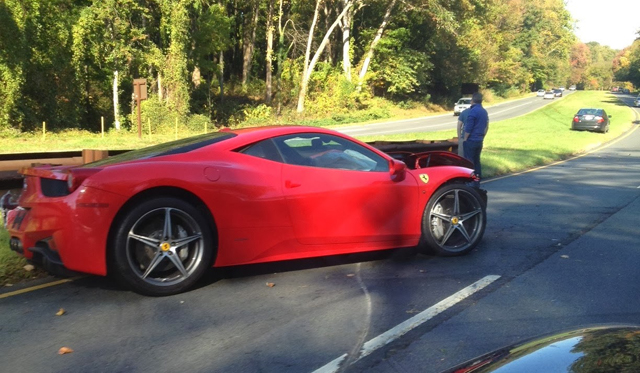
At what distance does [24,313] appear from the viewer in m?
4.98

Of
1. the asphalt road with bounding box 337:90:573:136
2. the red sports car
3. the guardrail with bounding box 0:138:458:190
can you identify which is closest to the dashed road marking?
the red sports car

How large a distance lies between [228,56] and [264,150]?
56.4 m

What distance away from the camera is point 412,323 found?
15.9ft

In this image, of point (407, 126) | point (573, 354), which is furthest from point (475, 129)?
point (407, 126)

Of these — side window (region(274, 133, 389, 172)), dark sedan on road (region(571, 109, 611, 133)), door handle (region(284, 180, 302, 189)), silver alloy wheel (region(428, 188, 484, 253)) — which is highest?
side window (region(274, 133, 389, 172))

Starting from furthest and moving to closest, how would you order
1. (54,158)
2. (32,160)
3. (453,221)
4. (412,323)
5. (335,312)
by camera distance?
(54,158)
(32,160)
(453,221)
(335,312)
(412,323)

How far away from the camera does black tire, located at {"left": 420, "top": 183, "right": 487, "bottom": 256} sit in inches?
263

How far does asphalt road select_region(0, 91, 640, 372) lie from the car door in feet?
1.46

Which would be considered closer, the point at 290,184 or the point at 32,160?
the point at 290,184

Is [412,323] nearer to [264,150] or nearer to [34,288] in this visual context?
[264,150]

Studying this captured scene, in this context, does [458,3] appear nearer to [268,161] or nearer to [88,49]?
[88,49]

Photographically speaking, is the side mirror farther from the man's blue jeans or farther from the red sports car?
the man's blue jeans

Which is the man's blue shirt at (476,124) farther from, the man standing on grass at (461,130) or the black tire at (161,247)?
the black tire at (161,247)

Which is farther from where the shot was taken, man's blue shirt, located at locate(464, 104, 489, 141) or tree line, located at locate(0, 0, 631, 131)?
tree line, located at locate(0, 0, 631, 131)
